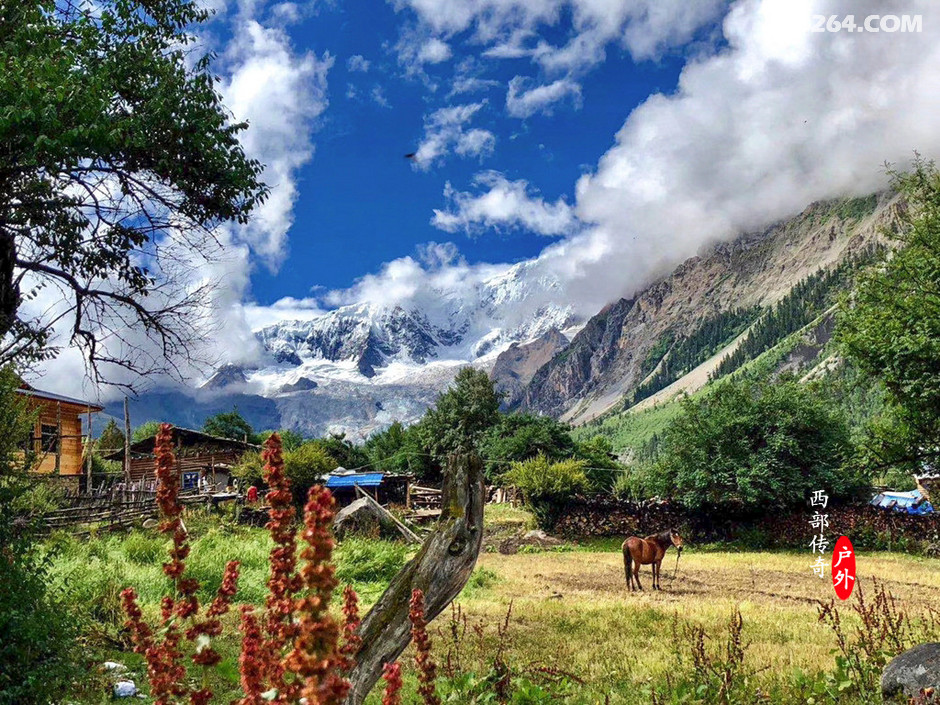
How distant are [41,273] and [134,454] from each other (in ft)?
210

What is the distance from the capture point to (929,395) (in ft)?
53.1

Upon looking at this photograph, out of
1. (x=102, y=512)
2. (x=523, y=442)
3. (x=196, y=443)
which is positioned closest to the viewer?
(x=102, y=512)

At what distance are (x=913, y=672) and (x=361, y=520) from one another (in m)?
27.8

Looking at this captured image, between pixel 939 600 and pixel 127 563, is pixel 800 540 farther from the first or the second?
pixel 127 563

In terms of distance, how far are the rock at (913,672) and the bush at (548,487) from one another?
3259 cm

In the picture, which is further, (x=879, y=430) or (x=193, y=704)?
(x=879, y=430)

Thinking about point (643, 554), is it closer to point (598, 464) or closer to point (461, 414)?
point (598, 464)

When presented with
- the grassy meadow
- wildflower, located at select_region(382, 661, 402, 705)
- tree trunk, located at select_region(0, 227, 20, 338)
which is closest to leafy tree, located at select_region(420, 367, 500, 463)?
the grassy meadow

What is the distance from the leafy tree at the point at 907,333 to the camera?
1617 cm

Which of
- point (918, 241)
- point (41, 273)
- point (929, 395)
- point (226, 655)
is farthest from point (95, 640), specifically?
point (918, 241)

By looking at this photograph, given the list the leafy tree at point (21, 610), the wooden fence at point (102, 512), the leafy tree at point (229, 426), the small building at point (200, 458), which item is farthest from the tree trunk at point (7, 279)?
the leafy tree at point (229, 426)

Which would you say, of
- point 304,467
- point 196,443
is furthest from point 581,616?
point 196,443

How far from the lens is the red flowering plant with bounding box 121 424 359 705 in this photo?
5.19 feet

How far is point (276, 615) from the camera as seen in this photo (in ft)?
8.89
